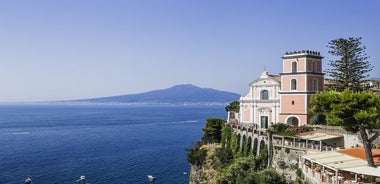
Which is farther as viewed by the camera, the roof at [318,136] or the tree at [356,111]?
the roof at [318,136]

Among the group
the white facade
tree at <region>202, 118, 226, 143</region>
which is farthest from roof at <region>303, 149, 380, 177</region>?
tree at <region>202, 118, 226, 143</region>

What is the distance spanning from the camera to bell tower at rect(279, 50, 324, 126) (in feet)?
138

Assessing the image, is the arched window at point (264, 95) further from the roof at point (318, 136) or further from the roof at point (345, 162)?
the roof at point (345, 162)

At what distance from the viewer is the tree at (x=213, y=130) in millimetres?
50031

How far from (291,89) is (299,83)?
4.15 feet

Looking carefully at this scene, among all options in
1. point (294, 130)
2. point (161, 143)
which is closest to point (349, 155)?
point (294, 130)

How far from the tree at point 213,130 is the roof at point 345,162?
26.6 m

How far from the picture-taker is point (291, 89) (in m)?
43.4

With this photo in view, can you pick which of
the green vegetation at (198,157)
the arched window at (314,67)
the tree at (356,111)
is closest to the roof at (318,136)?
the tree at (356,111)

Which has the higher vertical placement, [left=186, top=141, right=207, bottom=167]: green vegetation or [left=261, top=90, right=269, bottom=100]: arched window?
[left=261, top=90, right=269, bottom=100]: arched window

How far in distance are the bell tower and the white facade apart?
6.36 ft

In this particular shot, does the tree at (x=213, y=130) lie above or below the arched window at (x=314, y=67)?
below

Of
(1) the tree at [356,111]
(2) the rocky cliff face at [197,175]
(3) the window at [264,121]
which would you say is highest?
(1) the tree at [356,111]

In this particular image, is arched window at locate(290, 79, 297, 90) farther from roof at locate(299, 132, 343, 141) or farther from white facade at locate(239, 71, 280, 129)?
roof at locate(299, 132, 343, 141)
